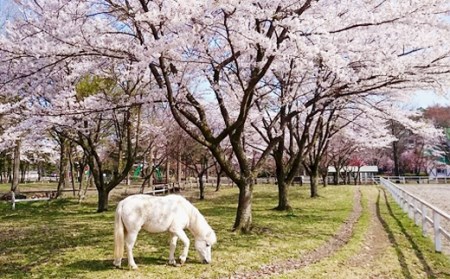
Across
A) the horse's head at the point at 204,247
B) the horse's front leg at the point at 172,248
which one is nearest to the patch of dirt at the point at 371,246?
the horse's head at the point at 204,247

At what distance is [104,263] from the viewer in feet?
22.9

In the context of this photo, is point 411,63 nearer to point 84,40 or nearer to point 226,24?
point 226,24

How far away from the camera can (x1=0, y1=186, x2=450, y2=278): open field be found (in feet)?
21.7

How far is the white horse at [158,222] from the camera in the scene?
21.6ft

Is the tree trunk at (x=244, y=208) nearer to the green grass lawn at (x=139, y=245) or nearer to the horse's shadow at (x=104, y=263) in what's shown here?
the green grass lawn at (x=139, y=245)

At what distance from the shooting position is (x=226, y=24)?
319 inches

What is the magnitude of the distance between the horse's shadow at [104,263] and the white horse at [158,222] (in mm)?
226

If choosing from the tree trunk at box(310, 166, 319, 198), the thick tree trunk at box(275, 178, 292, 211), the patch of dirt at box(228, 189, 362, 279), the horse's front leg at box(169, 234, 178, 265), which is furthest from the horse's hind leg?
the tree trunk at box(310, 166, 319, 198)

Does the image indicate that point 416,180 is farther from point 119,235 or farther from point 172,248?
point 119,235

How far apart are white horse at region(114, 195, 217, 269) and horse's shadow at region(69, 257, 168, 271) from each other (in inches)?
8.9

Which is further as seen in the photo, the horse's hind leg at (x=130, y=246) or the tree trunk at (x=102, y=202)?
the tree trunk at (x=102, y=202)

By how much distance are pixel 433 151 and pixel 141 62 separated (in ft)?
166

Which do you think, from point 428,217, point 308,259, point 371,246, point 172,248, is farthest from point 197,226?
point 428,217

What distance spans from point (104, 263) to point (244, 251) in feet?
9.01
